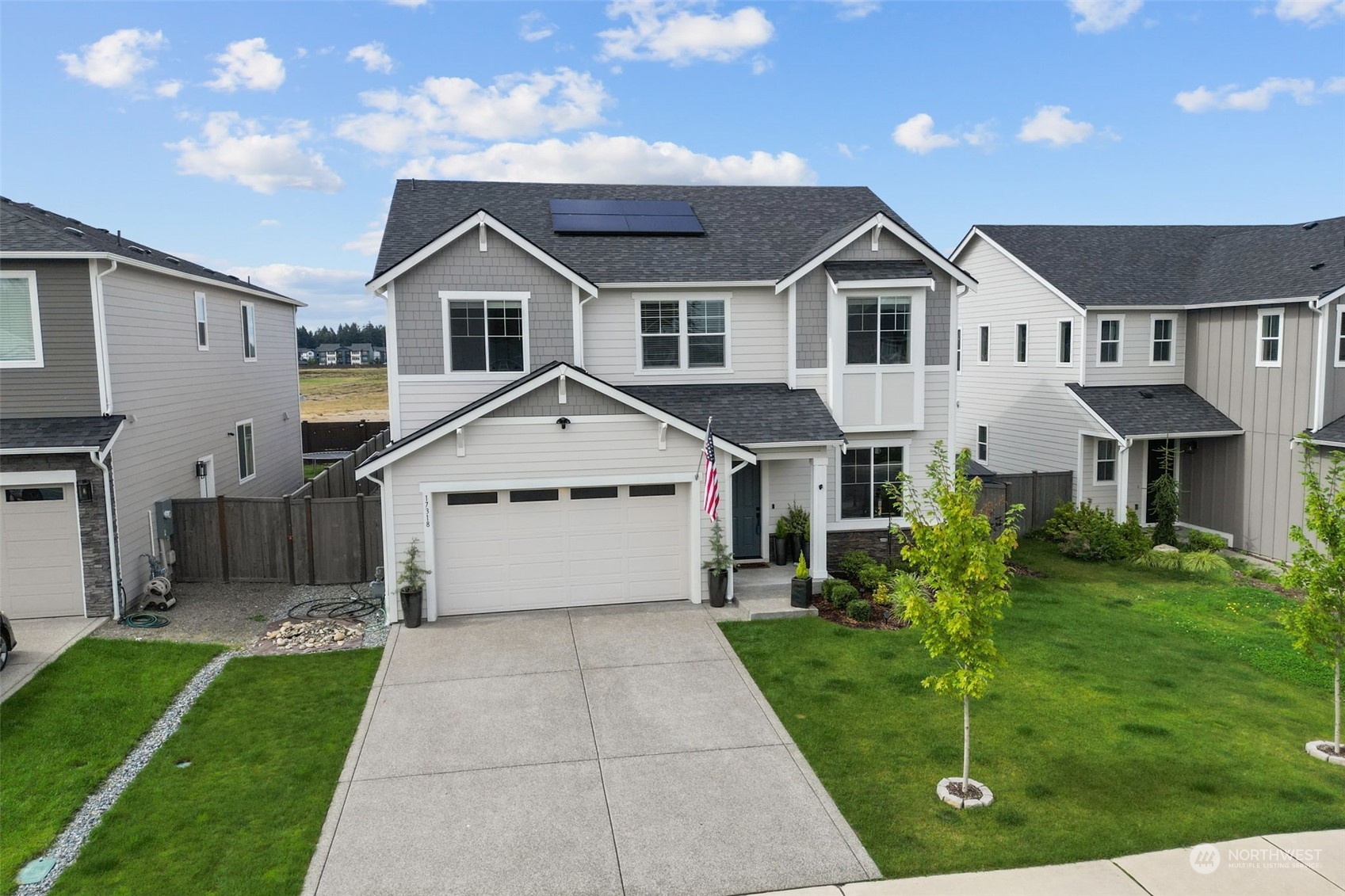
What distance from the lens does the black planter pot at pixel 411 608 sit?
1439 cm

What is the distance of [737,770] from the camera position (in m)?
9.77

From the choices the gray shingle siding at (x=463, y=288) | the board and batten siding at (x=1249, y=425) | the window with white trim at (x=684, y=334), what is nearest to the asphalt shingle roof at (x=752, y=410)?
the window with white trim at (x=684, y=334)

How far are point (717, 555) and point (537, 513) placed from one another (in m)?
3.26

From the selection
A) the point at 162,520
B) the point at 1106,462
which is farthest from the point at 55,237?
the point at 1106,462

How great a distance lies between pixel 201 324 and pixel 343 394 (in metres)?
54.9

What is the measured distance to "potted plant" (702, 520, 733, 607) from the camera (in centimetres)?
1532

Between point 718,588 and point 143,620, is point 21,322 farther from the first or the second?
point 718,588

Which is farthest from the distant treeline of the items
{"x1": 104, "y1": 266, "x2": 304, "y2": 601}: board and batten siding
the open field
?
{"x1": 104, "y1": 266, "x2": 304, "y2": 601}: board and batten siding

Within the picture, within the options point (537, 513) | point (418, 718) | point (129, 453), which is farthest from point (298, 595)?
point (418, 718)

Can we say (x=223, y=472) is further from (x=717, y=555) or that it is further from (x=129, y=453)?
(x=717, y=555)

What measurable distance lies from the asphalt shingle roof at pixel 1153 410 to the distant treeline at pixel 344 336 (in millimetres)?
119347

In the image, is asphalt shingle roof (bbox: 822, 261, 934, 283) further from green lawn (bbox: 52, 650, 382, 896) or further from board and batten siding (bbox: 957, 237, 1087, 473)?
green lawn (bbox: 52, 650, 382, 896)

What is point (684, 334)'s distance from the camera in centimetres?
1773

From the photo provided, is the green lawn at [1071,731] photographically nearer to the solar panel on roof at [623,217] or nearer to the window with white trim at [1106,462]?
the window with white trim at [1106,462]
